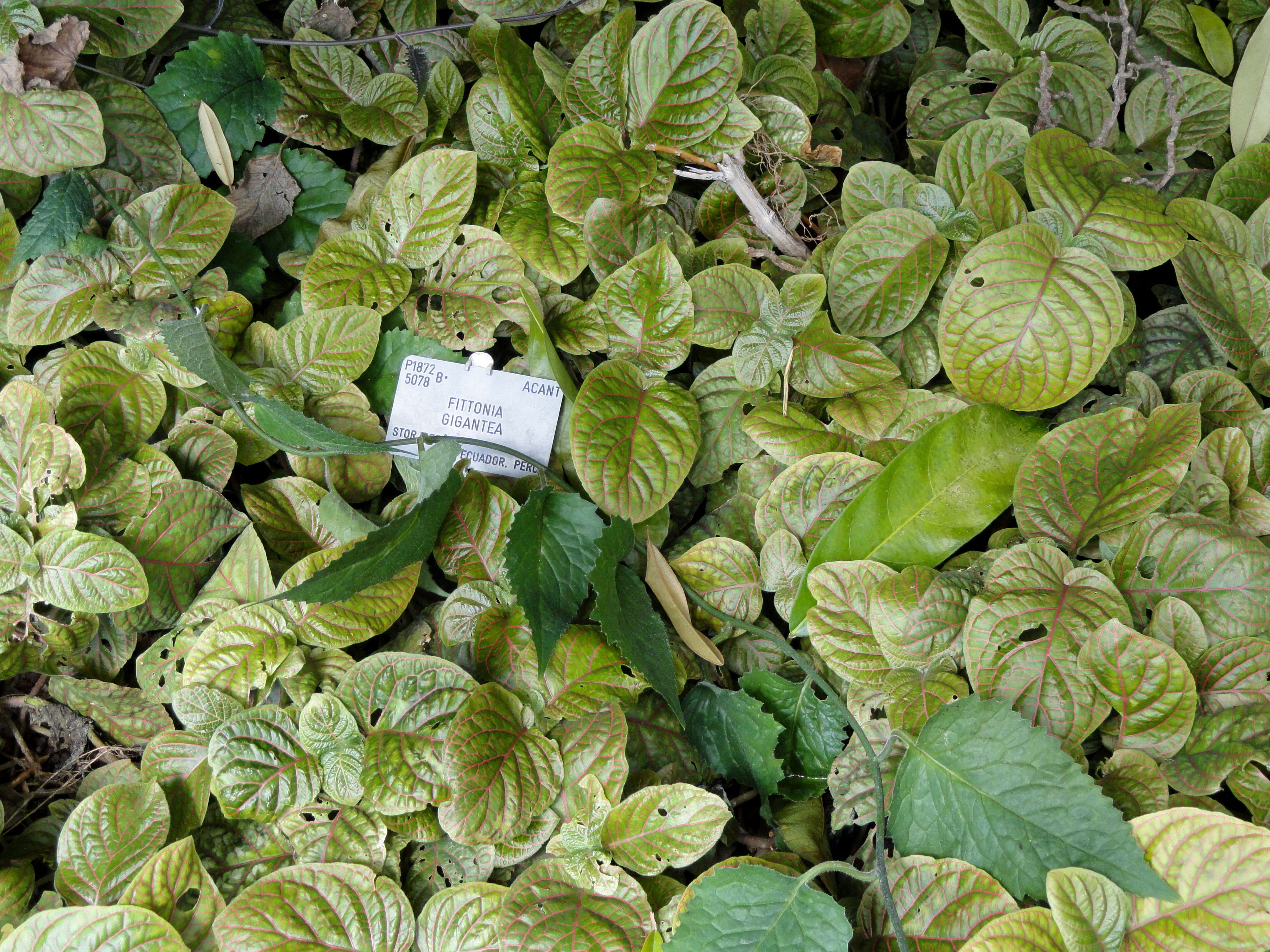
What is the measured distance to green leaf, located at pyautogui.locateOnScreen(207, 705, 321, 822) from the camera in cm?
94

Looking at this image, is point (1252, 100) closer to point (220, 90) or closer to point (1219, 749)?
point (1219, 749)

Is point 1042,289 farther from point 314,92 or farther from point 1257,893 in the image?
point 314,92

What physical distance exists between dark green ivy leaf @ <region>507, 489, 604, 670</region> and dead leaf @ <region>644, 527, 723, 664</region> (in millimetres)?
81

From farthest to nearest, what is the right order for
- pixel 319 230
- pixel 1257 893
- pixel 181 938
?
pixel 319 230 < pixel 181 938 < pixel 1257 893

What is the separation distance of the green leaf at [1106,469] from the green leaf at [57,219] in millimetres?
1155

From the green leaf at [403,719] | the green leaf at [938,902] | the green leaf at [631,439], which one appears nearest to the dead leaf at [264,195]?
the green leaf at [631,439]

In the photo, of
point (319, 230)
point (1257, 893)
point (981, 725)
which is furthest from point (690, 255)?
point (1257, 893)

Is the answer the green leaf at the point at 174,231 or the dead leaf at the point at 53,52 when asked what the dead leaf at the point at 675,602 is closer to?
the green leaf at the point at 174,231

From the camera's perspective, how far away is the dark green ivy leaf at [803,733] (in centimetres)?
97

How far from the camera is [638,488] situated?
0.99 m

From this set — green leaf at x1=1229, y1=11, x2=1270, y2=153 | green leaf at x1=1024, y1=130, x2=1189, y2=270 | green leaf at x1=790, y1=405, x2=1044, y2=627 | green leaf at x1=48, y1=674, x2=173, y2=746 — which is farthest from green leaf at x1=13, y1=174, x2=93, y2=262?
green leaf at x1=1229, y1=11, x2=1270, y2=153

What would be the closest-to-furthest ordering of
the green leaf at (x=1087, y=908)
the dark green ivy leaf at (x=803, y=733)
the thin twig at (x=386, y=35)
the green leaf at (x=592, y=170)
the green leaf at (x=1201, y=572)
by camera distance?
the green leaf at (x=1087, y=908)
the green leaf at (x=1201, y=572)
the dark green ivy leaf at (x=803, y=733)
the green leaf at (x=592, y=170)
the thin twig at (x=386, y=35)

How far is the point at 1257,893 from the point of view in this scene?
75 centimetres

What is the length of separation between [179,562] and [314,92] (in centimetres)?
66
